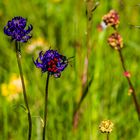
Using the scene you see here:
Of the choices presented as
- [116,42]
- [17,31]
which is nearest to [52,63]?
[17,31]

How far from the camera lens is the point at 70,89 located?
Answer: 2.48 metres

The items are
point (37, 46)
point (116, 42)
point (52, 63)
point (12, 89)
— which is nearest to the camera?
point (52, 63)

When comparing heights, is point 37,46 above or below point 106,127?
above

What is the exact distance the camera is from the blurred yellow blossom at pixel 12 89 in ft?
7.94

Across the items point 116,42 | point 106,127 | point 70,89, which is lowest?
Answer: point 106,127

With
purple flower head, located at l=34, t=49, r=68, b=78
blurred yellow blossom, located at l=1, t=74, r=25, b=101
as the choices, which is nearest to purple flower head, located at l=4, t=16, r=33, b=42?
purple flower head, located at l=34, t=49, r=68, b=78

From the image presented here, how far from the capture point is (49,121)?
219 cm

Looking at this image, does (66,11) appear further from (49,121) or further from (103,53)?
(49,121)

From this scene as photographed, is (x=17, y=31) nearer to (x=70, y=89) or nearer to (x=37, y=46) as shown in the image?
(x=70, y=89)

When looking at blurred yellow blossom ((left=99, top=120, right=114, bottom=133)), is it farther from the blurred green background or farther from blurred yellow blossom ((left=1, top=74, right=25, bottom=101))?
blurred yellow blossom ((left=1, top=74, right=25, bottom=101))

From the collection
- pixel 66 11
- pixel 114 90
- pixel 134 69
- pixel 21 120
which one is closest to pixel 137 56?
pixel 134 69

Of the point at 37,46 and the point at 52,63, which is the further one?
the point at 37,46

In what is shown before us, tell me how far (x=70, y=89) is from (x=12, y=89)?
31 centimetres

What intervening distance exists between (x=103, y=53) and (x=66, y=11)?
837mm
